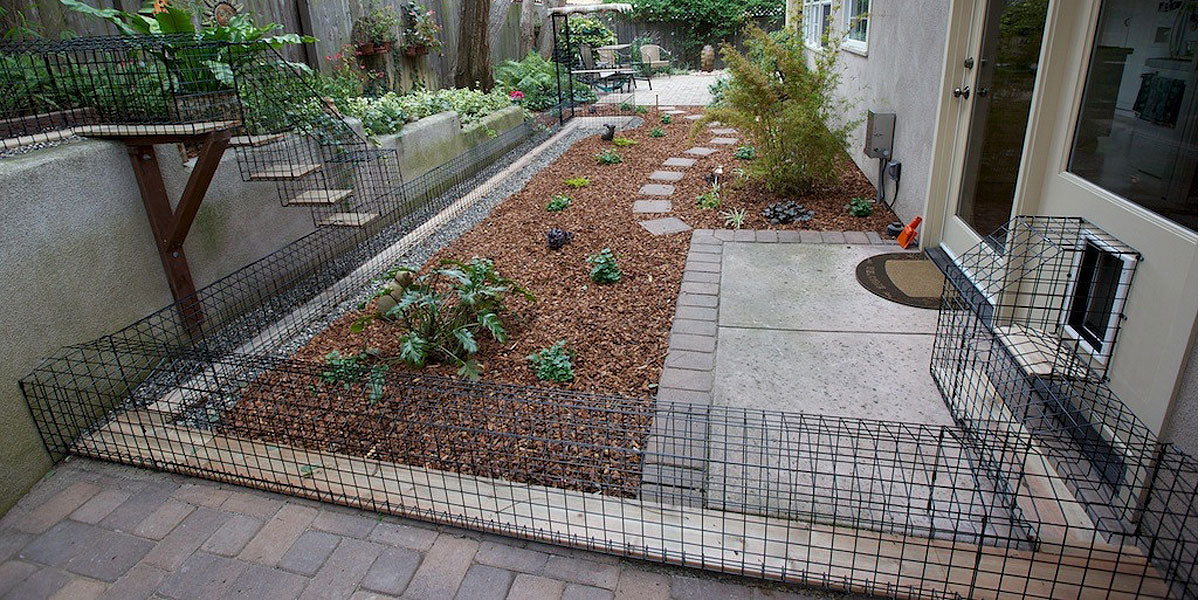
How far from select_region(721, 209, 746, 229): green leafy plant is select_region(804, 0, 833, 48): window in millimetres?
4149

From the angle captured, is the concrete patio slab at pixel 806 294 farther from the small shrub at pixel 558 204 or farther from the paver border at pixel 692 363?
the small shrub at pixel 558 204

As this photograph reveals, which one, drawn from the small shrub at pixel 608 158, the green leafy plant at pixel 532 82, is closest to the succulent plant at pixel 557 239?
the small shrub at pixel 608 158

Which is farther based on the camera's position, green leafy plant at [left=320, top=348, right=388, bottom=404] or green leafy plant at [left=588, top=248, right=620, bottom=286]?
green leafy plant at [left=588, top=248, right=620, bottom=286]

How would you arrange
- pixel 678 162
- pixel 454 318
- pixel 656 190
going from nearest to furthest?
pixel 454 318 < pixel 656 190 < pixel 678 162

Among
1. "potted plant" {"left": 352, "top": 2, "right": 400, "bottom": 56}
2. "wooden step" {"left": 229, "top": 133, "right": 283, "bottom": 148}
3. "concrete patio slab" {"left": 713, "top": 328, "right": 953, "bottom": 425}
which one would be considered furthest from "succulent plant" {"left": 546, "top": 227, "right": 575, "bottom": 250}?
"potted plant" {"left": 352, "top": 2, "right": 400, "bottom": 56}

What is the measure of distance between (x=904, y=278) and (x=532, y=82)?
313 inches

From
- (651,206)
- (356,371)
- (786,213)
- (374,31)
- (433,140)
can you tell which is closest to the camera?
(356,371)

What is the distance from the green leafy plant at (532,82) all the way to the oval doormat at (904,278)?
684 cm

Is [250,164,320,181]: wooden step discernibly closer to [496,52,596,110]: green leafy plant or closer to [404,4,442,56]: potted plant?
[404,4,442,56]: potted plant

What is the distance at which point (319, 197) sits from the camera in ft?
14.3

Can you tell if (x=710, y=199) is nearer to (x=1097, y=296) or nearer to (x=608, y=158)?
(x=608, y=158)

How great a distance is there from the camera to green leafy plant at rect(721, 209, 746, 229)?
5.39 m

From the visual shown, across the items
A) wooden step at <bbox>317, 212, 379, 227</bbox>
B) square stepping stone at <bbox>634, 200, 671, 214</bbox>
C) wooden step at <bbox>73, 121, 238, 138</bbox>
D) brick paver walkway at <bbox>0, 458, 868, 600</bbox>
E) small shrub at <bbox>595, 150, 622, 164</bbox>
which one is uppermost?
wooden step at <bbox>73, 121, 238, 138</bbox>

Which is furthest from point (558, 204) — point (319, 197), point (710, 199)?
point (319, 197)
